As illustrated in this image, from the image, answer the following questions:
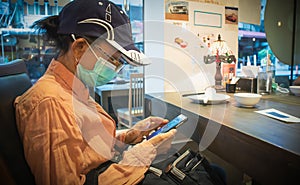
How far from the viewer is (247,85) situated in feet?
5.52

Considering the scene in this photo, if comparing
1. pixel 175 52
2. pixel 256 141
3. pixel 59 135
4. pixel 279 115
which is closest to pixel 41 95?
pixel 59 135

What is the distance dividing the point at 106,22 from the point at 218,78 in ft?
4.32

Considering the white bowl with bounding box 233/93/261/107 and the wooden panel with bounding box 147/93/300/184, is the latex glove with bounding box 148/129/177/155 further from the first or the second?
the white bowl with bounding box 233/93/261/107

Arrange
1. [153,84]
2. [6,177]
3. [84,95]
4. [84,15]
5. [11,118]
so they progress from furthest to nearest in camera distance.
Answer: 1. [153,84]
2. [84,95]
3. [84,15]
4. [11,118]
5. [6,177]

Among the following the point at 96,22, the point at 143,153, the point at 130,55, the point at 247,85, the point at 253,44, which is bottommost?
the point at 143,153

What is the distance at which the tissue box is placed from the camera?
1.64m

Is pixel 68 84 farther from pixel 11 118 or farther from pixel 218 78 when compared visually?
pixel 218 78

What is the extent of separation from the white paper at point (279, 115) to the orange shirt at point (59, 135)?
696 millimetres

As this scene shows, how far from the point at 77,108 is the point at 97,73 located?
0.18m

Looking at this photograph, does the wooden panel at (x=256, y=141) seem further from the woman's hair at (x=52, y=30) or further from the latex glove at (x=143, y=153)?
the woman's hair at (x=52, y=30)

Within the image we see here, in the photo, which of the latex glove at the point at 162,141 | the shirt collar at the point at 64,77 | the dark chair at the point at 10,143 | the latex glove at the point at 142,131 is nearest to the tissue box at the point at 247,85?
the latex glove at the point at 142,131

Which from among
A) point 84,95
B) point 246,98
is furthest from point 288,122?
point 84,95

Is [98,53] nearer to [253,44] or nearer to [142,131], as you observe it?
[142,131]

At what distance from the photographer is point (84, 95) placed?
91 cm
